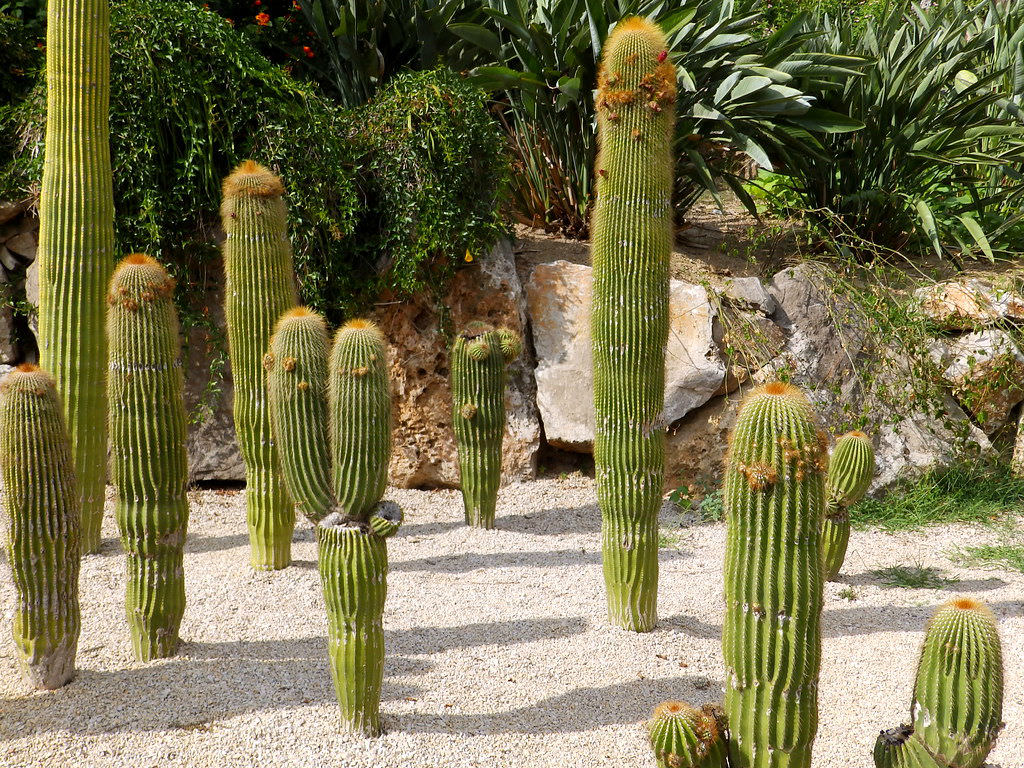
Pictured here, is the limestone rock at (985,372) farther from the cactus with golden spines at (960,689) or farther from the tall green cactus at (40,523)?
the tall green cactus at (40,523)

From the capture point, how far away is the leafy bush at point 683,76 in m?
6.03

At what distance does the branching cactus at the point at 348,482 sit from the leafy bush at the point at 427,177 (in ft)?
8.99

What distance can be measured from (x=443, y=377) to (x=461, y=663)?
263cm

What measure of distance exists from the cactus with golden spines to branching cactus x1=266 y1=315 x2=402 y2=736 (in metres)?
1.69

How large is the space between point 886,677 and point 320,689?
A: 7.46ft

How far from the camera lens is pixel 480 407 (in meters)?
5.32

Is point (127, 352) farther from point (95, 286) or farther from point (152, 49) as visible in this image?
point (152, 49)

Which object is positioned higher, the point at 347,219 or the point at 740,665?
the point at 347,219

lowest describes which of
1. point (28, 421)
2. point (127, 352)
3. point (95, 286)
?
point (28, 421)

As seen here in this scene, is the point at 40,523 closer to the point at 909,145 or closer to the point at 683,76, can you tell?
the point at 683,76

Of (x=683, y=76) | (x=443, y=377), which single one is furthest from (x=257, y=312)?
(x=683, y=76)

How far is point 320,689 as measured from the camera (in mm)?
3518

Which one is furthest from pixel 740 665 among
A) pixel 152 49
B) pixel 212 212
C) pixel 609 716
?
pixel 152 49

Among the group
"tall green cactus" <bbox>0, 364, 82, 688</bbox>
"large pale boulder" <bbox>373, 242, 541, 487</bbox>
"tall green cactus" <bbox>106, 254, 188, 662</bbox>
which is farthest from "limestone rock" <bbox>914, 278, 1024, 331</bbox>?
"tall green cactus" <bbox>0, 364, 82, 688</bbox>
